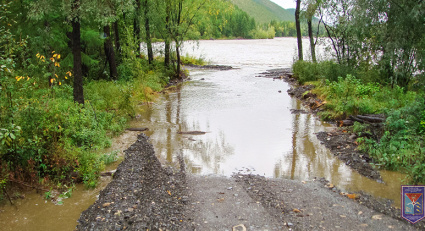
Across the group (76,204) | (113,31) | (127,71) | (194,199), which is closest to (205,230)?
(194,199)

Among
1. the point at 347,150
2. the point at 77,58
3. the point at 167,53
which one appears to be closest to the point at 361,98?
the point at 347,150

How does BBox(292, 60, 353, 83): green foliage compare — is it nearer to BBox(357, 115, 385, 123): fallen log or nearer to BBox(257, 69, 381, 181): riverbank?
BBox(257, 69, 381, 181): riverbank

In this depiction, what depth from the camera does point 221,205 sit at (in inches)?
247

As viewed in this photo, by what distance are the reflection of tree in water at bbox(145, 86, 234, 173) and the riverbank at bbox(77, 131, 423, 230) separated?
903 millimetres

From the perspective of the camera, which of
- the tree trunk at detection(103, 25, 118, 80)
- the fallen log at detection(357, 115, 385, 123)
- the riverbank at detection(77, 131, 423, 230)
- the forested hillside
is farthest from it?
the tree trunk at detection(103, 25, 118, 80)

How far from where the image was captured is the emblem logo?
5.81 meters

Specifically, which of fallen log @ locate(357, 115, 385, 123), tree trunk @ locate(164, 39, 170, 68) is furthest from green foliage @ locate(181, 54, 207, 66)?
fallen log @ locate(357, 115, 385, 123)

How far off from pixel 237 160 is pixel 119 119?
5010 millimetres

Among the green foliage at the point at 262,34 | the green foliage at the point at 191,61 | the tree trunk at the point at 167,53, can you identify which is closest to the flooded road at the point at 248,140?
the tree trunk at the point at 167,53

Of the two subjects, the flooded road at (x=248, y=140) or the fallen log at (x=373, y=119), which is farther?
the fallen log at (x=373, y=119)

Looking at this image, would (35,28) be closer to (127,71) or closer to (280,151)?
(127,71)

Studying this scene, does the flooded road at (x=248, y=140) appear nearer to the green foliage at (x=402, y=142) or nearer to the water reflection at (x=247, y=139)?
the water reflection at (x=247, y=139)

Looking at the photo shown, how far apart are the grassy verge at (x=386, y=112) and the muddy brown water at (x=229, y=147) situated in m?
0.52

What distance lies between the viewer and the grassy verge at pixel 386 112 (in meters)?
7.77
